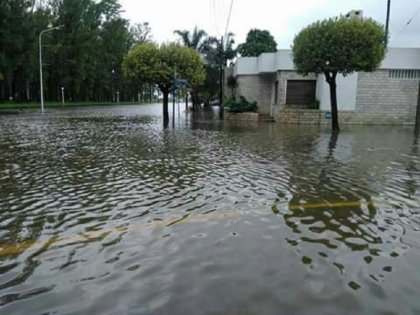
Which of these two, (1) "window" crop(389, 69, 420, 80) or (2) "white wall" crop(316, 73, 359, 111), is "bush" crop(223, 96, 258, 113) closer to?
(2) "white wall" crop(316, 73, 359, 111)

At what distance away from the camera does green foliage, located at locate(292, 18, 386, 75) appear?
18.7 meters

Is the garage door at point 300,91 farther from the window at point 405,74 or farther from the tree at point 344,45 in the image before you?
the tree at point 344,45

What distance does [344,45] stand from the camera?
1866cm

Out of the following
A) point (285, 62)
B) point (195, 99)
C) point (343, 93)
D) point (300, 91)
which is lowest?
point (195, 99)

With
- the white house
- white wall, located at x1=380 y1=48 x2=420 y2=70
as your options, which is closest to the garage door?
the white house

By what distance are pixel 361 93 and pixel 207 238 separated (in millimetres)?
22869

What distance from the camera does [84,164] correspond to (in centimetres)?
930

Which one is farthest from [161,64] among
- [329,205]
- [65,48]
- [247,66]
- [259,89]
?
[65,48]

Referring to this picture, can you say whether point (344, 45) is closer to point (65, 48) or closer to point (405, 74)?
point (405, 74)

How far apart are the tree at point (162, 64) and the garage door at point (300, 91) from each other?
7.06 metres

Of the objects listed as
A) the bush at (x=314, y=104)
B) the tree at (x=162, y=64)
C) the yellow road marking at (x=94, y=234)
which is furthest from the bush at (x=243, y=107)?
the yellow road marking at (x=94, y=234)

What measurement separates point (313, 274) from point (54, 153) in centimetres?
887

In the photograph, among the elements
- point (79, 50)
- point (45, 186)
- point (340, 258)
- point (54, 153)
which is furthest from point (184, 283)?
point (79, 50)

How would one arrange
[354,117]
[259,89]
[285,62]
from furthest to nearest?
1. [259,89]
2. [285,62]
3. [354,117]
